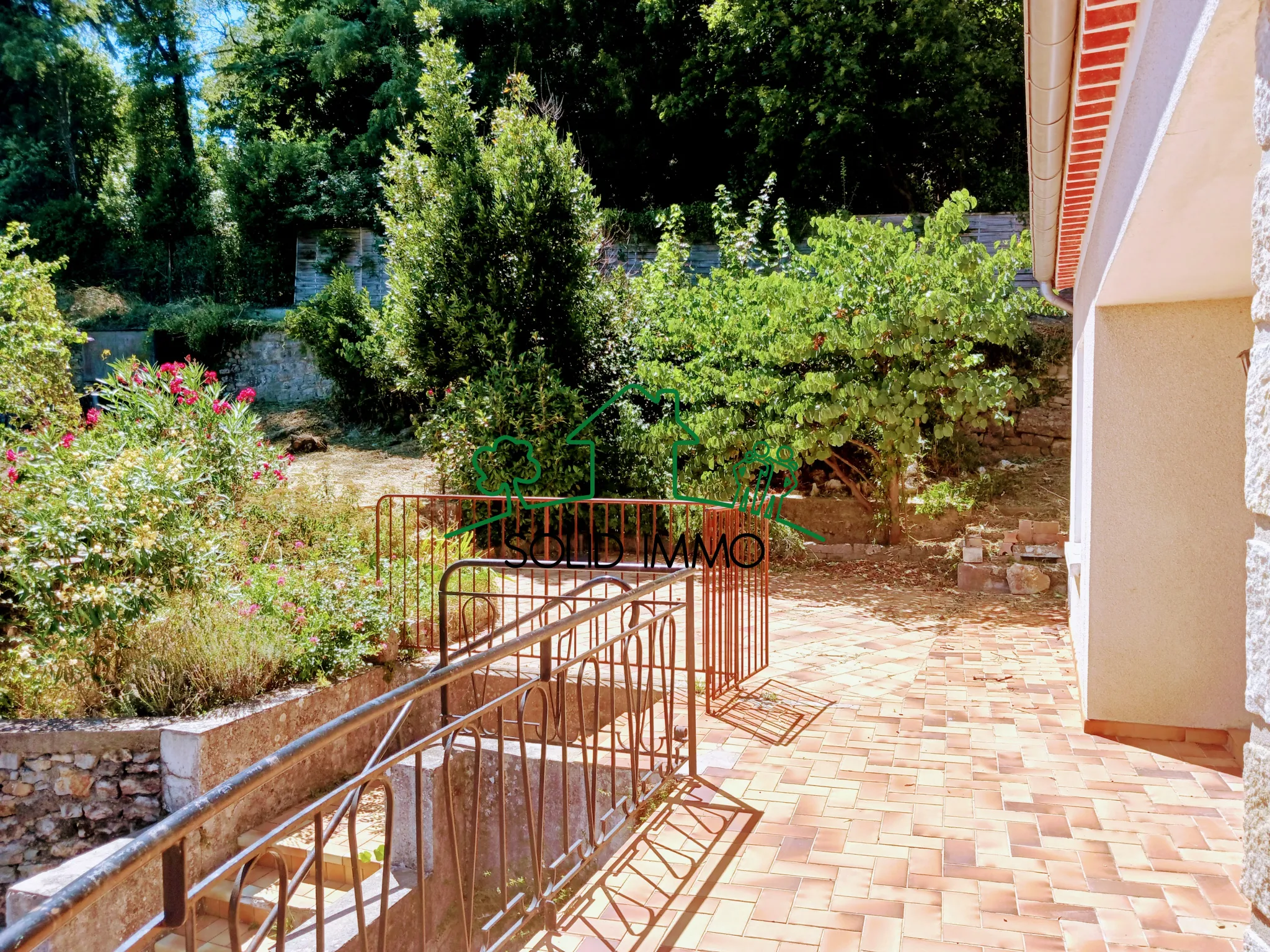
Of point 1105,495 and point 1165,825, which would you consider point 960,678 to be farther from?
point 1165,825

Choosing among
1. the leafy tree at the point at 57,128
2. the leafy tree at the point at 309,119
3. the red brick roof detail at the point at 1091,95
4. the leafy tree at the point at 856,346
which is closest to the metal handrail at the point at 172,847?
the red brick roof detail at the point at 1091,95

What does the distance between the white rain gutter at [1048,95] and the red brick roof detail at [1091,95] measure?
1.3 inches

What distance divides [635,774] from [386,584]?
12.0 ft

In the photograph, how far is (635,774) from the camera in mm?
3506

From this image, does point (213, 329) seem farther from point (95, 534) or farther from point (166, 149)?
point (95, 534)

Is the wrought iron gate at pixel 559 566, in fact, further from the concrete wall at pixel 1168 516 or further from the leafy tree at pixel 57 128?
the leafy tree at pixel 57 128

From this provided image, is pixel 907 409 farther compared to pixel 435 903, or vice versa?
pixel 907 409

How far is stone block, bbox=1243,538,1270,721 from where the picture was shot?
1.25m

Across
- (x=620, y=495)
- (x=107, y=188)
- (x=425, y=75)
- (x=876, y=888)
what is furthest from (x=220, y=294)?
(x=876, y=888)

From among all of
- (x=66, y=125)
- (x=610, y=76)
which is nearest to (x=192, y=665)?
(x=610, y=76)

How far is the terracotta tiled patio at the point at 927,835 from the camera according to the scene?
9.18 ft

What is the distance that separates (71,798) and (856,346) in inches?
287

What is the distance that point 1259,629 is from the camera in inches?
50.5

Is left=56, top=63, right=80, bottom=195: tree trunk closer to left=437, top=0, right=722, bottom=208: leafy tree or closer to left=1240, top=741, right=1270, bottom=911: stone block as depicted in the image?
left=437, top=0, right=722, bottom=208: leafy tree
